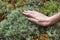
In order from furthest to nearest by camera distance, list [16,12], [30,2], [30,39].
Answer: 1. [30,2]
2. [16,12]
3. [30,39]

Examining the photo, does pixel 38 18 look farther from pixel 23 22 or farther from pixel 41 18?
pixel 23 22

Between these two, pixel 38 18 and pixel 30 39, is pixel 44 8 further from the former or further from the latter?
pixel 30 39

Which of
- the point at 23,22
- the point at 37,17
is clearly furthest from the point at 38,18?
the point at 23,22

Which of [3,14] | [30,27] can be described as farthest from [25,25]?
[3,14]

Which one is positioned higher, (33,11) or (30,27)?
(33,11)

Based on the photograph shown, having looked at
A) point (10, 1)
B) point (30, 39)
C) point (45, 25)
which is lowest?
point (30, 39)
